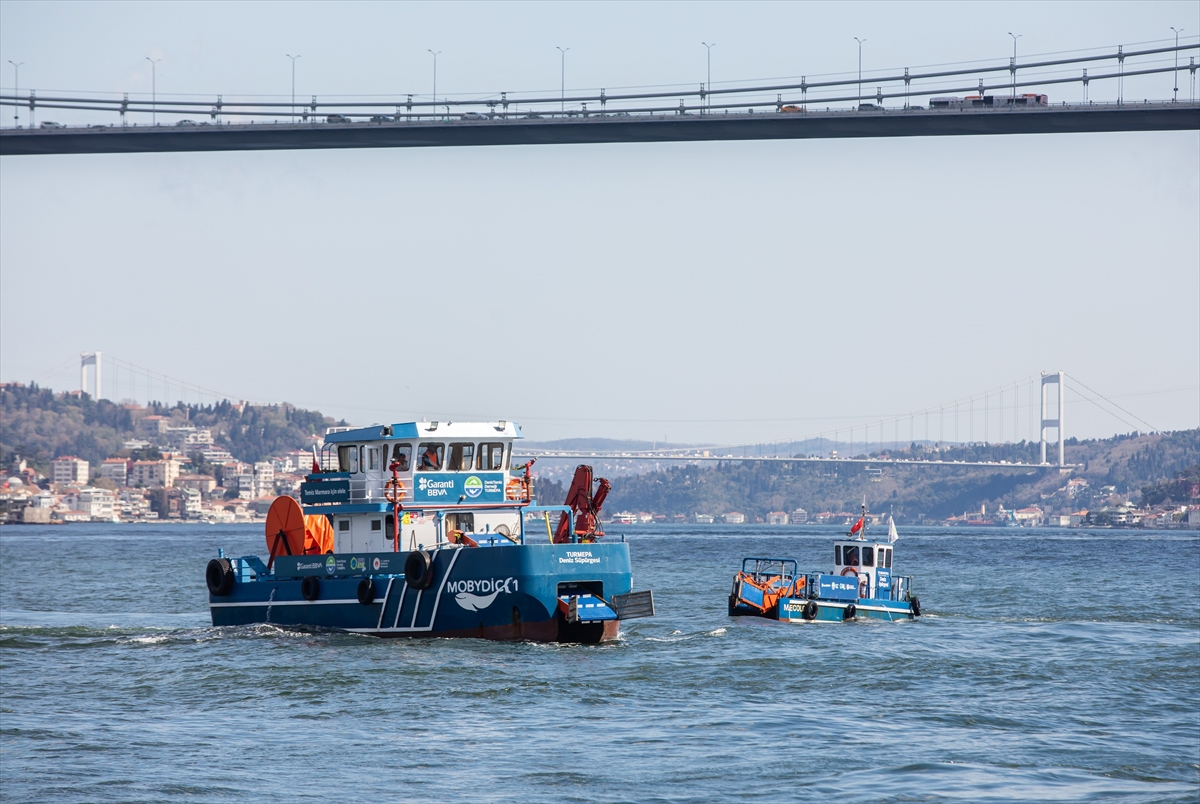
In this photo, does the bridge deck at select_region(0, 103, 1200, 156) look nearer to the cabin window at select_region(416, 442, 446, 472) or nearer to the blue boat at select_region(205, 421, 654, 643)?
the blue boat at select_region(205, 421, 654, 643)

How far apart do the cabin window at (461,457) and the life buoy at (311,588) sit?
165 inches

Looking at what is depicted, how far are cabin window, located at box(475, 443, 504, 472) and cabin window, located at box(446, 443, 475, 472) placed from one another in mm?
199

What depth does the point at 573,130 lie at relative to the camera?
84875 mm

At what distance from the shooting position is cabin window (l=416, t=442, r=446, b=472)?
106ft

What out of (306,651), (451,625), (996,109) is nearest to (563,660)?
(451,625)

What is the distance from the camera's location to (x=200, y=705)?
2239 centimetres

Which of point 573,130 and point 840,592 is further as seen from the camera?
point 573,130

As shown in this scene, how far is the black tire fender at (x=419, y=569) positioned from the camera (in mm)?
30031

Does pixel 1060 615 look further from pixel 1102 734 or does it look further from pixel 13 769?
pixel 13 769

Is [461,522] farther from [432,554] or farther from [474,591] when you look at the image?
[474,591]

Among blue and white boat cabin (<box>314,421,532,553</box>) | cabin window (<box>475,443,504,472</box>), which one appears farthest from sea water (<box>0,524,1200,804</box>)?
cabin window (<box>475,443,504,472</box>)

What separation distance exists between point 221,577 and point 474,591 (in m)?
8.74

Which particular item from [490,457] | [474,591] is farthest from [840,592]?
[474,591]

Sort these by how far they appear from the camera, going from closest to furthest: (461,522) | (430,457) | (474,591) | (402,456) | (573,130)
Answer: (474,591)
(430,457)
(402,456)
(461,522)
(573,130)
